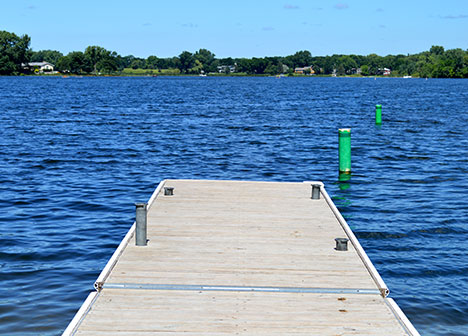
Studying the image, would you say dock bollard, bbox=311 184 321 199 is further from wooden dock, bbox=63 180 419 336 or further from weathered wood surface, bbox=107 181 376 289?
wooden dock, bbox=63 180 419 336

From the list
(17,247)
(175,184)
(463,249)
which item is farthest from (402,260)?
(17,247)

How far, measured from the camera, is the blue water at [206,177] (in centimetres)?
1145

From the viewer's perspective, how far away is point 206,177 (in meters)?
24.6

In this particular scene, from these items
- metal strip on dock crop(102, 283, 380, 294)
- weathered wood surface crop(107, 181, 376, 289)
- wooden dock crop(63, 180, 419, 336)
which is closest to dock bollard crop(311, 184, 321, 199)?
weathered wood surface crop(107, 181, 376, 289)

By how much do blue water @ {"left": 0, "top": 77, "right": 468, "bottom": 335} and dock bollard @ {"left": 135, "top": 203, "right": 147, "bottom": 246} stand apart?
1622mm

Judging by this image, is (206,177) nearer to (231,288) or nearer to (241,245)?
(241,245)

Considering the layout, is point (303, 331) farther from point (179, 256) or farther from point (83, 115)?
point (83, 115)

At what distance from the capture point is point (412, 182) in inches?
902

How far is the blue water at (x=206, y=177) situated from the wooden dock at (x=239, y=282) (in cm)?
175

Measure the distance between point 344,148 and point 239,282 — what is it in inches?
593

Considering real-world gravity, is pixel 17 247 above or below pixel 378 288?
below

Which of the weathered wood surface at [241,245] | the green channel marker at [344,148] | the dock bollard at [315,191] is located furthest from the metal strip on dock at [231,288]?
the green channel marker at [344,148]

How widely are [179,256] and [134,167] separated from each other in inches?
657

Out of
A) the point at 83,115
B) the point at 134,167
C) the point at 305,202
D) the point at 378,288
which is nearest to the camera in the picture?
the point at 378,288
